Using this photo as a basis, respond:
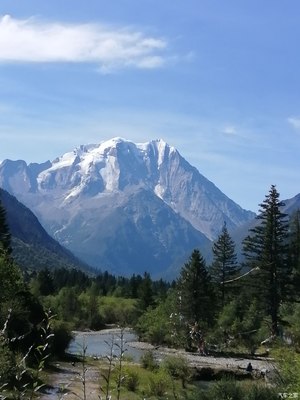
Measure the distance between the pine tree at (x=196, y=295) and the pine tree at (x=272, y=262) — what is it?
5.99m

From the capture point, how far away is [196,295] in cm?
6706

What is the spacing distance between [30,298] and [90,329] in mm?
50709

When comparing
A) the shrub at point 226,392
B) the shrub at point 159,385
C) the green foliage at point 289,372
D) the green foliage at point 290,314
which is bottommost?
the shrub at point 159,385

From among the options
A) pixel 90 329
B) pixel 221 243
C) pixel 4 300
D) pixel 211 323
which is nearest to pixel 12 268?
pixel 4 300

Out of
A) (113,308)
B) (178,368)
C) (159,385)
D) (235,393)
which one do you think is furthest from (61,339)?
(113,308)

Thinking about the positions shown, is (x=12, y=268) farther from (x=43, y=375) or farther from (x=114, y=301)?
(x=114, y=301)

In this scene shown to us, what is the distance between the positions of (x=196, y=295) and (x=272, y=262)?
9.79m

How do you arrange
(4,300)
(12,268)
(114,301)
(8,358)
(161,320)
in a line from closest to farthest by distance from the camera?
(8,358) < (4,300) < (12,268) < (161,320) < (114,301)

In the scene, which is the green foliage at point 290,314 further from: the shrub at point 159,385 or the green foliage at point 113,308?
the green foliage at point 113,308

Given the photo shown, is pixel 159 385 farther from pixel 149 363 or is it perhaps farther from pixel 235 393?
pixel 235 393

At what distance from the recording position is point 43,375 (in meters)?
39.2

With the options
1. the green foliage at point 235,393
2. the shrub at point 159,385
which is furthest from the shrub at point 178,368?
the green foliage at point 235,393

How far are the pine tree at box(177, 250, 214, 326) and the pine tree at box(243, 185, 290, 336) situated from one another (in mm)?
5995

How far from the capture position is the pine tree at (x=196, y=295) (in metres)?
66.6
